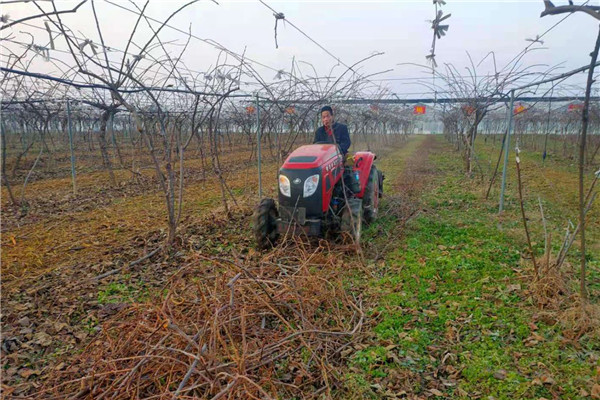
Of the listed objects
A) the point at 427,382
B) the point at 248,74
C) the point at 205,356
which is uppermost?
the point at 248,74

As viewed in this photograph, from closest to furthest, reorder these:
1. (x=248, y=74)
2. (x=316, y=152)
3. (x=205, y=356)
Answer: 1. (x=205, y=356)
2. (x=316, y=152)
3. (x=248, y=74)

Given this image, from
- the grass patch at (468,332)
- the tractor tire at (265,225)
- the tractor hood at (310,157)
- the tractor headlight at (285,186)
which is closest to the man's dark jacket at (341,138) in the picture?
the tractor hood at (310,157)

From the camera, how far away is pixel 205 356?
7.61ft

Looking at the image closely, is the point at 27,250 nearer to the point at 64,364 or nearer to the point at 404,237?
the point at 64,364

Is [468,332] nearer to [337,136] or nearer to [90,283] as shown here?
[337,136]

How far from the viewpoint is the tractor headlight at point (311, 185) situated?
444 centimetres

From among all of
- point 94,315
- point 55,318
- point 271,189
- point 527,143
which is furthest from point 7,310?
point 527,143

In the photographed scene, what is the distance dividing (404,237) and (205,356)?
3580 mm

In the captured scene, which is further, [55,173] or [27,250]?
[55,173]

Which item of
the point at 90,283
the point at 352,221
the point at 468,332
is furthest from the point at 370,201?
the point at 90,283

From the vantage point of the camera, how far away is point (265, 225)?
4.76 metres

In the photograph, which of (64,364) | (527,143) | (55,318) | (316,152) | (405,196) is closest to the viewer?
(64,364)

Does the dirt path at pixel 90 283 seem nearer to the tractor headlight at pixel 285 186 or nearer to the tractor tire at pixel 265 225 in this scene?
the tractor tire at pixel 265 225

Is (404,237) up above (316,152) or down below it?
below
